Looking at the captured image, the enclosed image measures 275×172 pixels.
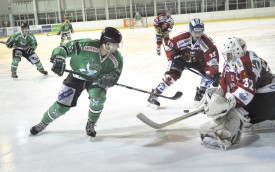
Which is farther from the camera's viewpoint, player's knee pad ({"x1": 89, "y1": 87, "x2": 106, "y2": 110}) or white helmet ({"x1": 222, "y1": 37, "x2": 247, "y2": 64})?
player's knee pad ({"x1": 89, "y1": 87, "x2": 106, "y2": 110})

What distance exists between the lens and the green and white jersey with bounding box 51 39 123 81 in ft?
10.0

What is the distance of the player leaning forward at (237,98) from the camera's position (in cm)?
270

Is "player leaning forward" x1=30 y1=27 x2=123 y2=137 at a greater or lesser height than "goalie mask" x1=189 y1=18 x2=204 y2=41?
lesser

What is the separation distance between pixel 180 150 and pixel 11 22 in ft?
81.9

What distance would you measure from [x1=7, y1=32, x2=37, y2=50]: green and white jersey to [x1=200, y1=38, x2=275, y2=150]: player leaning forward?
5.02m

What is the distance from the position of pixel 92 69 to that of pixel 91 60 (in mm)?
88

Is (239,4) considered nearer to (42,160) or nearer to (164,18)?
(164,18)

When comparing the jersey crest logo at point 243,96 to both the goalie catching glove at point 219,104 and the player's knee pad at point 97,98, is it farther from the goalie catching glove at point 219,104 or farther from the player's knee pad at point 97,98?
Answer: the player's knee pad at point 97,98

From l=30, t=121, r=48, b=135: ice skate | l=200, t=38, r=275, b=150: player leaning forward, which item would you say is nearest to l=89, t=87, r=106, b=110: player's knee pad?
l=30, t=121, r=48, b=135: ice skate

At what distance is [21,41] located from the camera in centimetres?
703

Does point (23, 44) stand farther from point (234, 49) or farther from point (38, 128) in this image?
point (234, 49)

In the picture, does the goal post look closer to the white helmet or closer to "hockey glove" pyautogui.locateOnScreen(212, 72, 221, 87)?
"hockey glove" pyautogui.locateOnScreen(212, 72, 221, 87)

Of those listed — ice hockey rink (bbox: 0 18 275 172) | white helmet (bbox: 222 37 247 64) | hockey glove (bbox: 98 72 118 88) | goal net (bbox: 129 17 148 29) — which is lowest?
ice hockey rink (bbox: 0 18 275 172)

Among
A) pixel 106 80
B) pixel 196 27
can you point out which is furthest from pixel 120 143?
pixel 196 27
